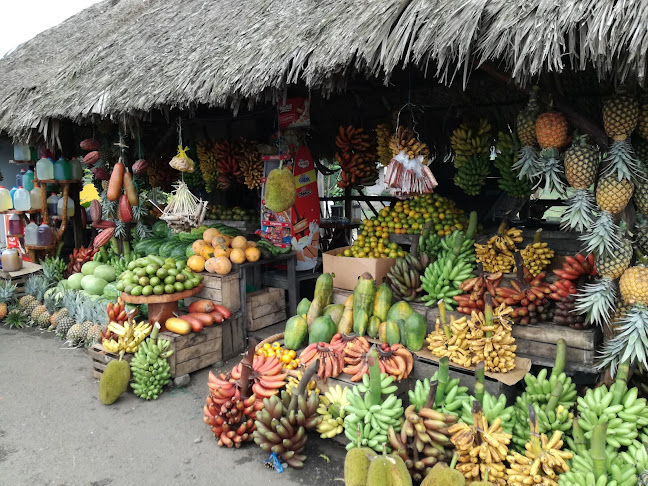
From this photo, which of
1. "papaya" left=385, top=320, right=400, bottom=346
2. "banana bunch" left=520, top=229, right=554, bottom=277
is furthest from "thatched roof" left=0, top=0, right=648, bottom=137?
"papaya" left=385, top=320, right=400, bottom=346

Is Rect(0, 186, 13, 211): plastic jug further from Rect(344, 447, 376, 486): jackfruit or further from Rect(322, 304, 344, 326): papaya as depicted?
Rect(344, 447, 376, 486): jackfruit

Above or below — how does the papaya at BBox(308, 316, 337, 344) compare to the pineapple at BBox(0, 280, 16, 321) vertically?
above

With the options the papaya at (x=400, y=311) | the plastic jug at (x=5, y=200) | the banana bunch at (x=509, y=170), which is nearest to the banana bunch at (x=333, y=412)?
the papaya at (x=400, y=311)

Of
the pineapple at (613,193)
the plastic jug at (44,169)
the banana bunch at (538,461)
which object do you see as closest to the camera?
the banana bunch at (538,461)

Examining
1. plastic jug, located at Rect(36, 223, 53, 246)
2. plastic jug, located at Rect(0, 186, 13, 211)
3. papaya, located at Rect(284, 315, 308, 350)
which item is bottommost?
papaya, located at Rect(284, 315, 308, 350)

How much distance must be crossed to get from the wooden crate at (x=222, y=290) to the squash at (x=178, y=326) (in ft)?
1.72

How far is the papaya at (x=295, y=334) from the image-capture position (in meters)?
4.13

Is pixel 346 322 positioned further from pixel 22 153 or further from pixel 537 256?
pixel 22 153

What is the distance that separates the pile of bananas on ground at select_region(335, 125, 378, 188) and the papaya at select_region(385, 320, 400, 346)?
277 centimetres

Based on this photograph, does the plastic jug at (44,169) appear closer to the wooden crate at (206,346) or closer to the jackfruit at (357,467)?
the wooden crate at (206,346)

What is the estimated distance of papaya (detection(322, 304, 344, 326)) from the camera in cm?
424

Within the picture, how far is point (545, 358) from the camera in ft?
11.6

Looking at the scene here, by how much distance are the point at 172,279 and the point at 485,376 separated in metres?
2.90

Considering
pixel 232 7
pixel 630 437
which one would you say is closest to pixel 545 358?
pixel 630 437
